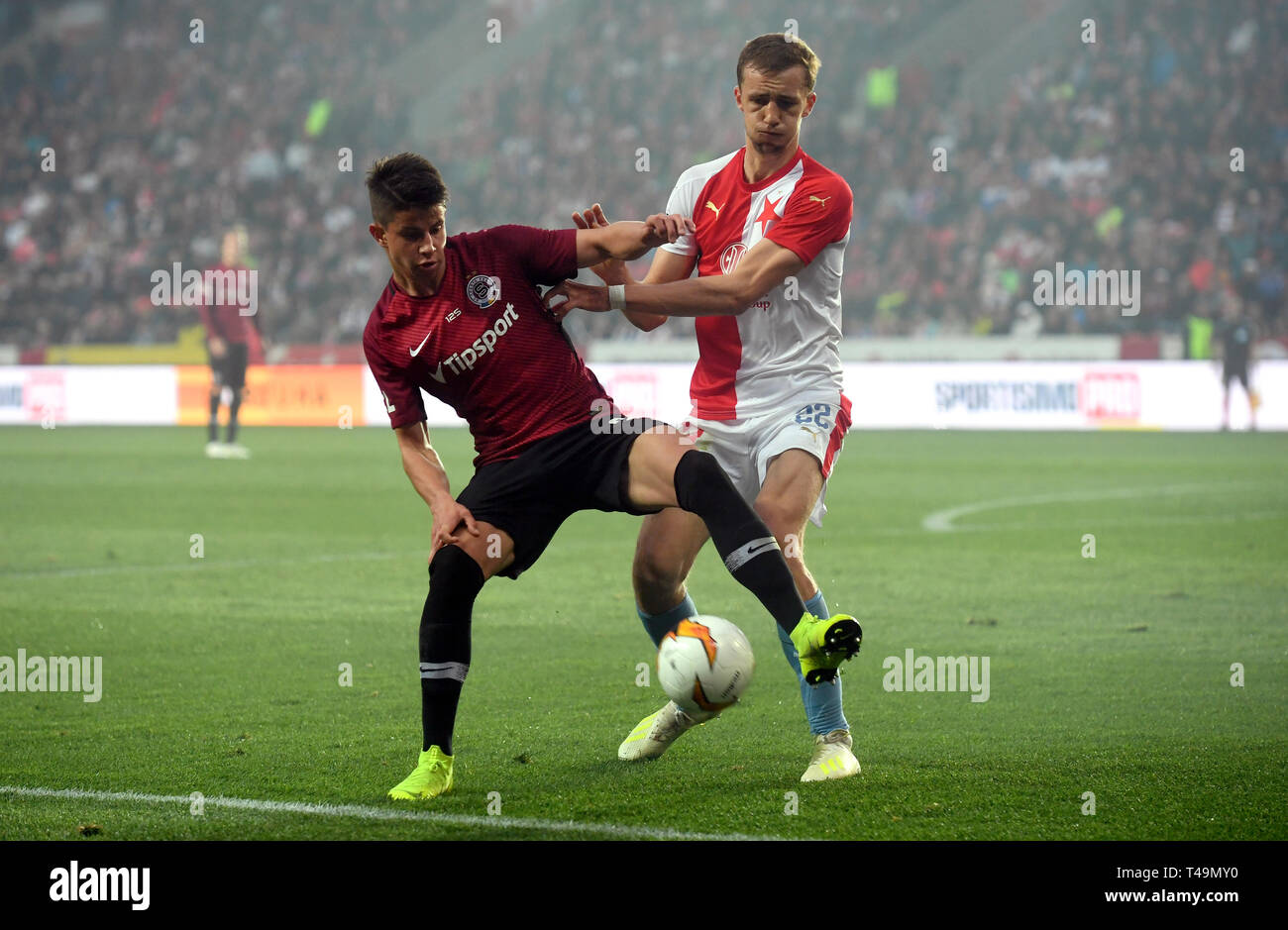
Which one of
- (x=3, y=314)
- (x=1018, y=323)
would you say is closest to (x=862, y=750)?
(x=1018, y=323)

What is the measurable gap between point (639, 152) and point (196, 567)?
17.9 m

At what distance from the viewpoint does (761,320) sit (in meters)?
5.26

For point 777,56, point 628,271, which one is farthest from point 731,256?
point 777,56

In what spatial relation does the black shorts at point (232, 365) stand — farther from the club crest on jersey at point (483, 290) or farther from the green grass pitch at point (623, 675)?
the club crest on jersey at point (483, 290)

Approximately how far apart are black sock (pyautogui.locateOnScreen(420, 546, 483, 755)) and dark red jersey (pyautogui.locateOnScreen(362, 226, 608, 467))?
1.46 ft

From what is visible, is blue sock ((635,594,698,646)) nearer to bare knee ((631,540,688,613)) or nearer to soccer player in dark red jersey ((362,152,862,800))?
bare knee ((631,540,688,613))

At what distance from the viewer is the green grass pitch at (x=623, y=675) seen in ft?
13.9

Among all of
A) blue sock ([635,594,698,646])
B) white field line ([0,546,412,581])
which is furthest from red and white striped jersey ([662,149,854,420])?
white field line ([0,546,412,581])

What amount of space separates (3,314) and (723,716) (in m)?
27.5

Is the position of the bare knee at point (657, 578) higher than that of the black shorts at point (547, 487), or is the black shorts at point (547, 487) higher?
the black shorts at point (547, 487)

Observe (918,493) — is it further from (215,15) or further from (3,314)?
(215,15)

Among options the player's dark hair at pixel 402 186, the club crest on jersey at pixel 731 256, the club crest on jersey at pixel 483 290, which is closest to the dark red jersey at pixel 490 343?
the club crest on jersey at pixel 483 290

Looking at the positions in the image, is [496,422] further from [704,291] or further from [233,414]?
[233,414]

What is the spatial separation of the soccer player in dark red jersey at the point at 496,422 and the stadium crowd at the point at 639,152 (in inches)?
742
